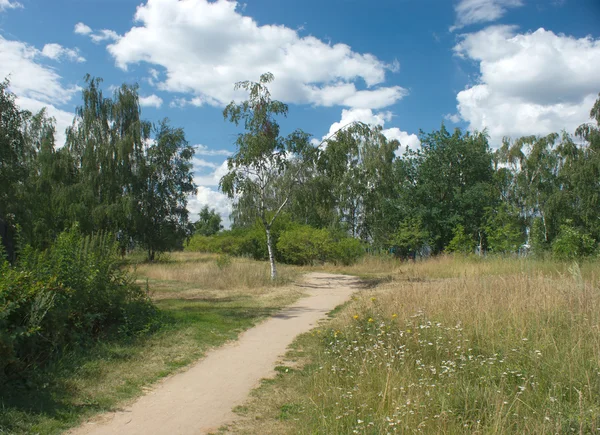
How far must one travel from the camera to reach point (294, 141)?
58.5 feet

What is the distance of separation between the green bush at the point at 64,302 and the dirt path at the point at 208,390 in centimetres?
158

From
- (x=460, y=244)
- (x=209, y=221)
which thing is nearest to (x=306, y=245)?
(x=460, y=244)

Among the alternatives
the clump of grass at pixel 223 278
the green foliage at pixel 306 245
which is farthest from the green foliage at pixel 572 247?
Answer: the green foliage at pixel 306 245

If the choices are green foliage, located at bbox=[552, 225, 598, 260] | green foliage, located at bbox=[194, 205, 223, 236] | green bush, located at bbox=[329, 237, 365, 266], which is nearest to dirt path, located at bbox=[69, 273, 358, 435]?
green foliage, located at bbox=[552, 225, 598, 260]

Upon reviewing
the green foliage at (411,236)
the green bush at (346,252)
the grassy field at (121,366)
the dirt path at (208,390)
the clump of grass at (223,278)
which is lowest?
the dirt path at (208,390)

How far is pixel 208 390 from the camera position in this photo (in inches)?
233

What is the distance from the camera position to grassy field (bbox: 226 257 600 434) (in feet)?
13.2

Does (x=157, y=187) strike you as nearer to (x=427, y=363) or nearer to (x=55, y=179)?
(x=55, y=179)

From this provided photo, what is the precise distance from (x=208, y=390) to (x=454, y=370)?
3005 mm

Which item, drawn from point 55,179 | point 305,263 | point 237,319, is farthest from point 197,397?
point 55,179

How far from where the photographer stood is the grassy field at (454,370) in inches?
159

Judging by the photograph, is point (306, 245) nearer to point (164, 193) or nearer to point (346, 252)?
point (346, 252)

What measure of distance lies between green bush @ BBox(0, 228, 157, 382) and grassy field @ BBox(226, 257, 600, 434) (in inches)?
117

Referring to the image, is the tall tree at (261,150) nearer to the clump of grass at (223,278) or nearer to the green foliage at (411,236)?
the clump of grass at (223,278)
